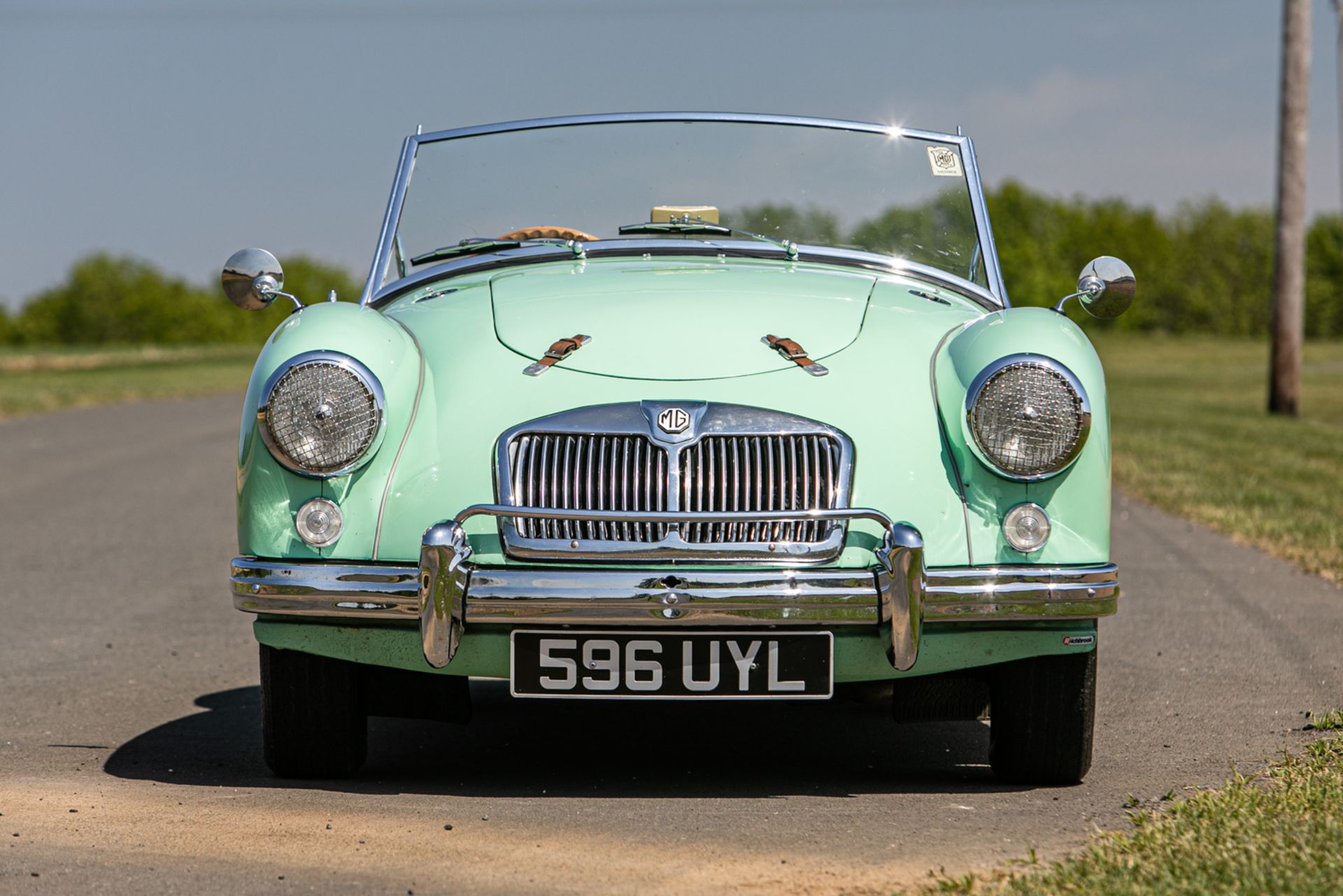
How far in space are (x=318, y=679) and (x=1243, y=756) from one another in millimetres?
2218

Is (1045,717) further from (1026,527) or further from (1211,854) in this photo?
(1211,854)

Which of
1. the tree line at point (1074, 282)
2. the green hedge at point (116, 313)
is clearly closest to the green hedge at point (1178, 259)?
the tree line at point (1074, 282)

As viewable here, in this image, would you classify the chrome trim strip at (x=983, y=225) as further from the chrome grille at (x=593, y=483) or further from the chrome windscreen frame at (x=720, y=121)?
the chrome grille at (x=593, y=483)

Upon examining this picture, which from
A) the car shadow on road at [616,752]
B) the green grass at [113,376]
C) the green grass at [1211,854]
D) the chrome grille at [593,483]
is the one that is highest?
the chrome grille at [593,483]

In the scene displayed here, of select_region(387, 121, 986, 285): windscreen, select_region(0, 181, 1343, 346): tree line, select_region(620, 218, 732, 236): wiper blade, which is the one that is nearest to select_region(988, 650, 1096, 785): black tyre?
select_region(387, 121, 986, 285): windscreen

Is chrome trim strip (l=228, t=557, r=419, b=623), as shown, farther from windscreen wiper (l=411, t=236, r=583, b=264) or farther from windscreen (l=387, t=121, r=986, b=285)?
windscreen (l=387, t=121, r=986, b=285)

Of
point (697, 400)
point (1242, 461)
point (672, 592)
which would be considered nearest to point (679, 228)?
point (697, 400)

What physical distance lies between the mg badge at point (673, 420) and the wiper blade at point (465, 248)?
1422 mm

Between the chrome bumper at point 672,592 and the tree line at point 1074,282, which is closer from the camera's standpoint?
the chrome bumper at point 672,592

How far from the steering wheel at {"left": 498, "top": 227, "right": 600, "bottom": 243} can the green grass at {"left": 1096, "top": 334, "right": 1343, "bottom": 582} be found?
4.01m

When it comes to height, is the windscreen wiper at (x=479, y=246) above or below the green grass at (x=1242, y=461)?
above

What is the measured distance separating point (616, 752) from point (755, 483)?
1.06 metres

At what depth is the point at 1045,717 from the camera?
3727 mm

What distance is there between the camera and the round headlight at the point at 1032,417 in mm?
3643
